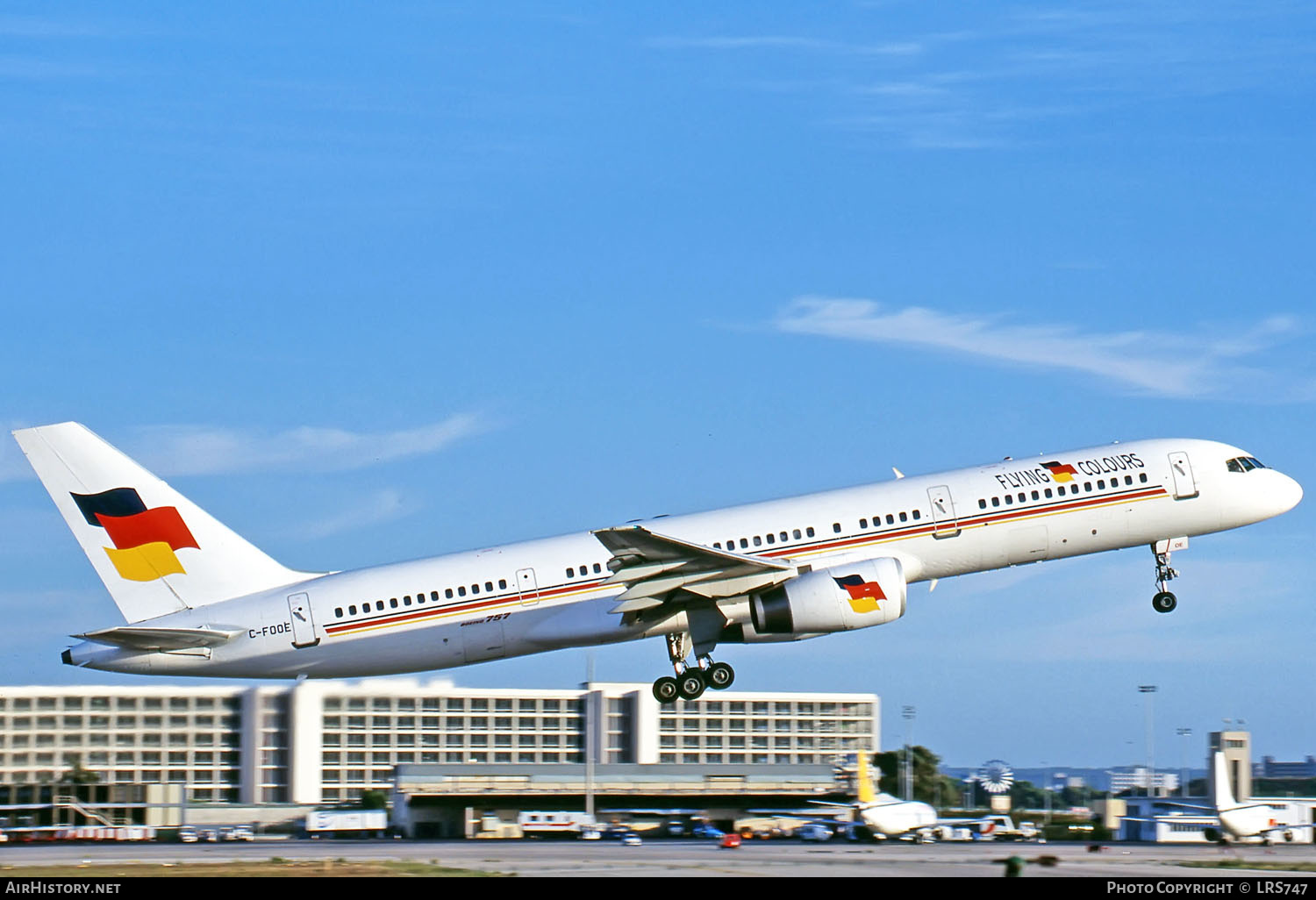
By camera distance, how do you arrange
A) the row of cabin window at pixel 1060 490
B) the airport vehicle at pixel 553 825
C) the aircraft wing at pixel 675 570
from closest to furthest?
the aircraft wing at pixel 675 570 < the row of cabin window at pixel 1060 490 < the airport vehicle at pixel 553 825

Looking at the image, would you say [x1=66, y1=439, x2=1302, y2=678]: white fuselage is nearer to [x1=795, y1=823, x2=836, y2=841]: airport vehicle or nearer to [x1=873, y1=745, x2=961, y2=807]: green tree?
[x1=795, y1=823, x2=836, y2=841]: airport vehicle

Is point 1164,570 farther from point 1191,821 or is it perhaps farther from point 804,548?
point 1191,821

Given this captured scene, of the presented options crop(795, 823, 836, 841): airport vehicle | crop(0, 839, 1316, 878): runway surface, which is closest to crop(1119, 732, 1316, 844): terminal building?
crop(0, 839, 1316, 878): runway surface

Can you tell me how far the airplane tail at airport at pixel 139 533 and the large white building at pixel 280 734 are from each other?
35524 mm

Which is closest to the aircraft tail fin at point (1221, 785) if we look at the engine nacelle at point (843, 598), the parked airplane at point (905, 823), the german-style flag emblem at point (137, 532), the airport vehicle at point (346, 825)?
the parked airplane at point (905, 823)

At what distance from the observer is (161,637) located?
152 ft

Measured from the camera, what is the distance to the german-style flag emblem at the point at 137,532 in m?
48.4

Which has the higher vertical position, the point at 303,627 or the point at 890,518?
the point at 890,518

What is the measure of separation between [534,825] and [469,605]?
33.4m

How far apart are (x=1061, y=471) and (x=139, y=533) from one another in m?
27.1

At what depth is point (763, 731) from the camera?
144m

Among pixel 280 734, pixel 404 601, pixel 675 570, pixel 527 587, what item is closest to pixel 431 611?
pixel 404 601

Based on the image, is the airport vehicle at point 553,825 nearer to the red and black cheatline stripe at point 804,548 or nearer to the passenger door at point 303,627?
the red and black cheatline stripe at point 804,548
